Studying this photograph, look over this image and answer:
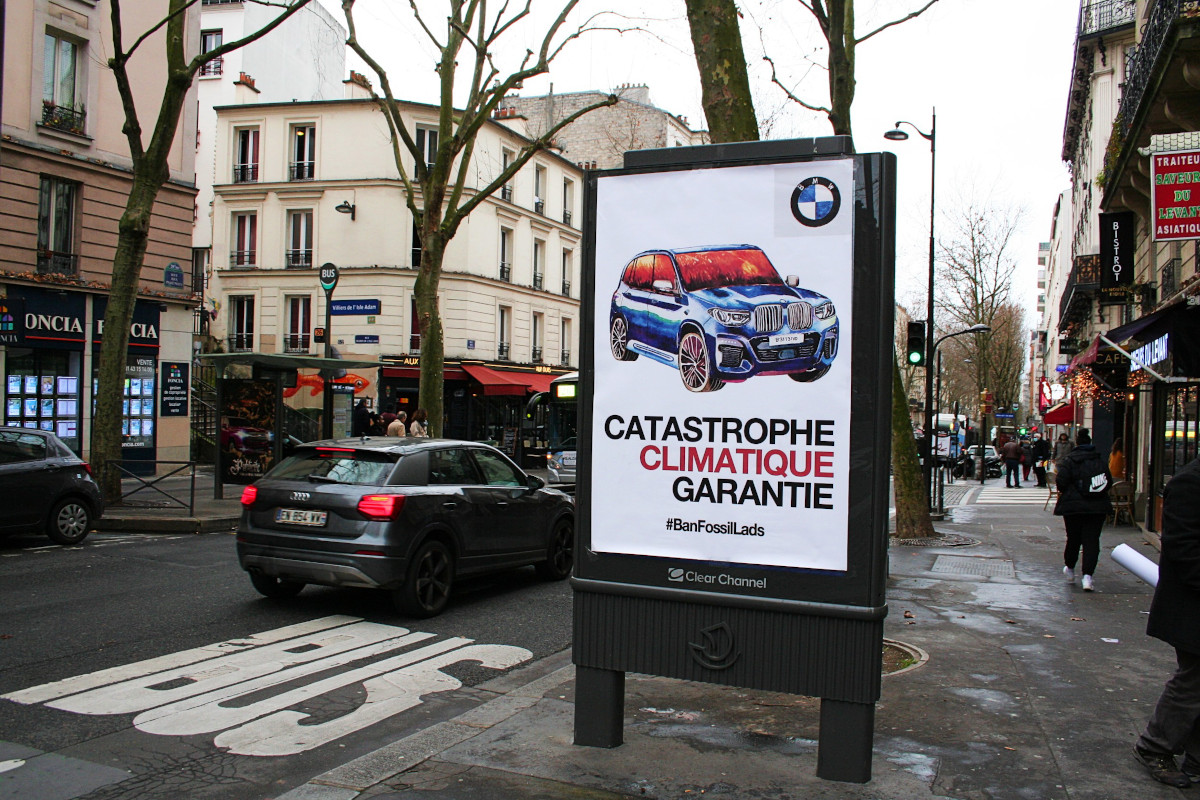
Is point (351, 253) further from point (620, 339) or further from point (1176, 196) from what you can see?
point (620, 339)

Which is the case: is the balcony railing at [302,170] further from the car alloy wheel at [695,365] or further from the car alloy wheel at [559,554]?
the car alloy wheel at [695,365]

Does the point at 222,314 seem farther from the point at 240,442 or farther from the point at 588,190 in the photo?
the point at 588,190

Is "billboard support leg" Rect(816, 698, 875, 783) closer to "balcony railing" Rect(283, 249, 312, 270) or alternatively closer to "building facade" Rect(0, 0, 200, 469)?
"building facade" Rect(0, 0, 200, 469)

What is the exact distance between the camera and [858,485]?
4184mm

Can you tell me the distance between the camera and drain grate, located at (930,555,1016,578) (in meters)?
11.3

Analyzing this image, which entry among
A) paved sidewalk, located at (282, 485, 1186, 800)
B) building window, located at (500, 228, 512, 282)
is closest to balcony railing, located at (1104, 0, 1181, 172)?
paved sidewalk, located at (282, 485, 1186, 800)

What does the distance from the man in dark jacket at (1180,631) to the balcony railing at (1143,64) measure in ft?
26.8

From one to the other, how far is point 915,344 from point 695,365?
1214 centimetres

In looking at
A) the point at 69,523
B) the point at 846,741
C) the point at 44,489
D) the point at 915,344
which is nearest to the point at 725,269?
the point at 846,741

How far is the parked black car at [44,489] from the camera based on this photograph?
11.2m

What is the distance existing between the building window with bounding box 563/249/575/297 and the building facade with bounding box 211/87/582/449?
19.0 feet

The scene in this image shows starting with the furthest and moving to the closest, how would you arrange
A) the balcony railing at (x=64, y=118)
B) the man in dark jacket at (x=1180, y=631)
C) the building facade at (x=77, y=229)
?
the balcony railing at (x=64, y=118) < the building facade at (x=77, y=229) < the man in dark jacket at (x=1180, y=631)

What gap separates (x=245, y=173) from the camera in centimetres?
3841

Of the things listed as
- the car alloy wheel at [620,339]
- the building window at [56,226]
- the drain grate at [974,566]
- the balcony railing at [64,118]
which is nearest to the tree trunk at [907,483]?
the drain grate at [974,566]
